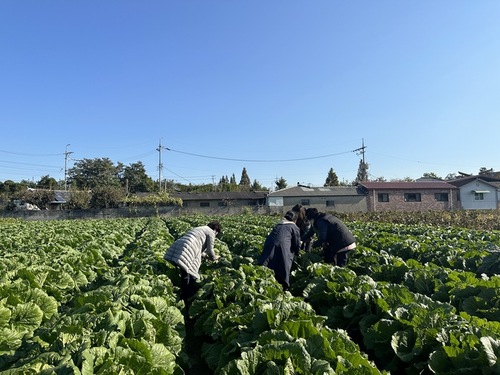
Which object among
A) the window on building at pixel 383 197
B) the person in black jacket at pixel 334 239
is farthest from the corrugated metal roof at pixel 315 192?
the person in black jacket at pixel 334 239

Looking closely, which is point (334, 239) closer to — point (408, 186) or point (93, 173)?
point (408, 186)

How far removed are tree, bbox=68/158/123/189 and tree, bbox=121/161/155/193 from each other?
1.73 m

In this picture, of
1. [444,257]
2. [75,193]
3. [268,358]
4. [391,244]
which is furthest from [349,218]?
[75,193]

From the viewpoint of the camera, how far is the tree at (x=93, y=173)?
71312 millimetres

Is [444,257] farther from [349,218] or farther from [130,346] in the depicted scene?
[349,218]

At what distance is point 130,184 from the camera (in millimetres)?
74250

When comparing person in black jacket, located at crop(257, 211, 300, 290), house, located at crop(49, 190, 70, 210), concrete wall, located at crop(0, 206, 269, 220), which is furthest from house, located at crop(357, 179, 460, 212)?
house, located at crop(49, 190, 70, 210)

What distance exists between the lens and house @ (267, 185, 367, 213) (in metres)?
41.9

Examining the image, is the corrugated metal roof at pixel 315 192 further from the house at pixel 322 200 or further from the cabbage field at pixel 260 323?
the cabbage field at pixel 260 323

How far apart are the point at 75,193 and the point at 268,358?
47.8m

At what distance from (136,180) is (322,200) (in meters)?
44.4

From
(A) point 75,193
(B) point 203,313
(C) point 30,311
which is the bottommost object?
(B) point 203,313

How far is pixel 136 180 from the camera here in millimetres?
74000

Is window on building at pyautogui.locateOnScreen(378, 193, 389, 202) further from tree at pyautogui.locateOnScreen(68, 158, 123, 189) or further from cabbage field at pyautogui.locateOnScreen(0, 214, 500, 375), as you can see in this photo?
tree at pyautogui.locateOnScreen(68, 158, 123, 189)
